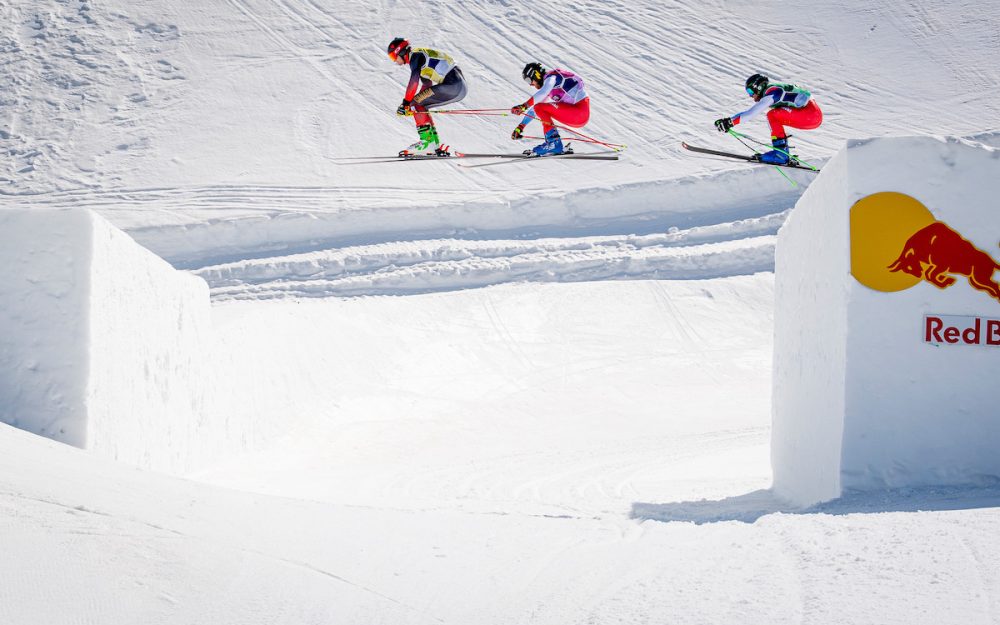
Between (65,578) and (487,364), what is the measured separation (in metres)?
15.3

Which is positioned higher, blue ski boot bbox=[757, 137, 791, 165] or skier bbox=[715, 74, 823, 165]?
skier bbox=[715, 74, 823, 165]

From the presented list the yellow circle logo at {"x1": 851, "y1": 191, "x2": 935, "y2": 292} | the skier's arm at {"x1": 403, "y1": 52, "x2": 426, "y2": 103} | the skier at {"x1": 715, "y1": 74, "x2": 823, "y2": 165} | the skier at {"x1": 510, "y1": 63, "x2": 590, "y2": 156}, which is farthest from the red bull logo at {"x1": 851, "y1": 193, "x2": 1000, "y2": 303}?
the skier's arm at {"x1": 403, "y1": 52, "x2": 426, "y2": 103}

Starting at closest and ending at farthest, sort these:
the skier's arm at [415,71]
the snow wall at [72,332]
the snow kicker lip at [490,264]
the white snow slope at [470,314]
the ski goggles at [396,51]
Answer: the white snow slope at [470,314]
the snow wall at [72,332]
the ski goggles at [396,51]
the skier's arm at [415,71]
the snow kicker lip at [490,264]

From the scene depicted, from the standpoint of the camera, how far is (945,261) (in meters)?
7.23

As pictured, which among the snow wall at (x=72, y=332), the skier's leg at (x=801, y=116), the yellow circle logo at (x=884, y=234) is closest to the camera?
the yellow circle logo at (x=884, y=234)

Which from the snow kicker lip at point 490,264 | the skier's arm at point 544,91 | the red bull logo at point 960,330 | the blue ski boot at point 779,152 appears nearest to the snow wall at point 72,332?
the skier's arm at point 544,91

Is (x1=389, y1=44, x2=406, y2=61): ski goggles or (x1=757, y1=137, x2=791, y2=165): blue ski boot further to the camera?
(x1=757, y1=137, x2=791, y2=165): blue ski boot

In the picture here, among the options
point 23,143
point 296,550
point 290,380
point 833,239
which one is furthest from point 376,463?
point 23,143

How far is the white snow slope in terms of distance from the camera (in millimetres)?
4793

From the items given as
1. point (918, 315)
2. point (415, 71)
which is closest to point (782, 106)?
point (415, 71)

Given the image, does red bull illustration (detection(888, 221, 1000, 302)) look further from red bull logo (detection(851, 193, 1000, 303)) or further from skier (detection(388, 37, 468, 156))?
skier (detection(388, 37, 468, 156))

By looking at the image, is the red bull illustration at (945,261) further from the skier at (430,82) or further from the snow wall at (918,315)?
the skier at (430,82)

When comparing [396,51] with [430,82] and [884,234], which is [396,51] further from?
[884,234]

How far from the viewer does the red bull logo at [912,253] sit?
7.23m
